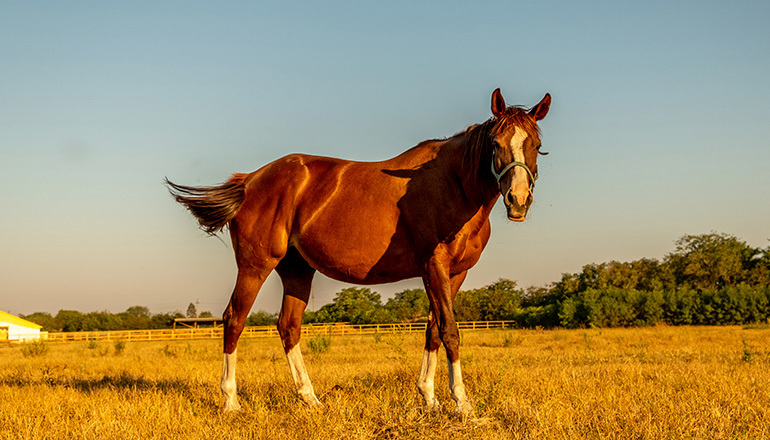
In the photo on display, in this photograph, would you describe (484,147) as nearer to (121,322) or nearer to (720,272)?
(720,272)

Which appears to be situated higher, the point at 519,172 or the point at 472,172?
the point at 472,172

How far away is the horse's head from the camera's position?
4824 millimetres

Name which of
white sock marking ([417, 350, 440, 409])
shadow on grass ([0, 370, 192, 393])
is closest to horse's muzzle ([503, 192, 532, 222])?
white sock marking ([417, 350, 440, 409])

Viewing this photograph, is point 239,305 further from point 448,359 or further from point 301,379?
point 448,359

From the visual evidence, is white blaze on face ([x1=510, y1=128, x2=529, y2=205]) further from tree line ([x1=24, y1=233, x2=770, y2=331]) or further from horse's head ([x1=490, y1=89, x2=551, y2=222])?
tree line ([x1=24, y1=233, x2=770, y2=331])

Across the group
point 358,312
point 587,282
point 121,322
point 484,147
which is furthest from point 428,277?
point 121,322

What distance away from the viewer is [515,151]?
5070mm

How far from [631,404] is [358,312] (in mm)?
48553

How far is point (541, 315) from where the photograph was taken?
53.7 m

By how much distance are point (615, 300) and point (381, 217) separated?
47350 mm

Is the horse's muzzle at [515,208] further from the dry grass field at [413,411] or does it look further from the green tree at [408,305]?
the green tree at [408,305]

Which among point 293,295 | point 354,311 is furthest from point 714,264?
point 293,295

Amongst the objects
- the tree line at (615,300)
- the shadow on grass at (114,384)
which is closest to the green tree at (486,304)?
the tree line at (615,300)

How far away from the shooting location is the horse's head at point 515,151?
482cm
